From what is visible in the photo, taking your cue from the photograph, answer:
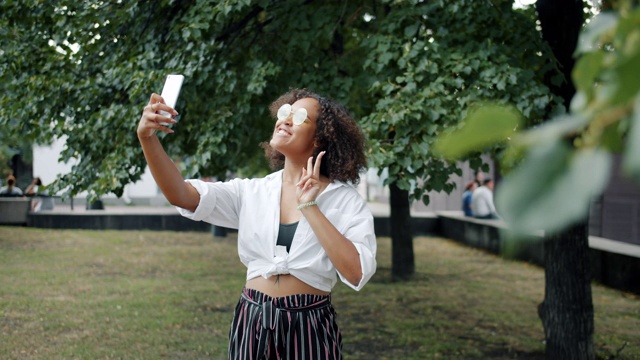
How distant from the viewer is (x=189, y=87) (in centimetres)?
594

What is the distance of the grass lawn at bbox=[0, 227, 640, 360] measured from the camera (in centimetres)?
741

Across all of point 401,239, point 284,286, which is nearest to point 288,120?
point 284,286

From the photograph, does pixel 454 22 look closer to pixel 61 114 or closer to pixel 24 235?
pixel 61 114

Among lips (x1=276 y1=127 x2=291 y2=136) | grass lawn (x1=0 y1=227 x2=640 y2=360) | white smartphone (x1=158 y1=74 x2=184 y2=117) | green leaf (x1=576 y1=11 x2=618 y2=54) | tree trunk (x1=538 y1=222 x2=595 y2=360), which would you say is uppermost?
white smartphone (x1=158 y1=74 x2=184 y2=117)

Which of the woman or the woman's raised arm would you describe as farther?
the woman

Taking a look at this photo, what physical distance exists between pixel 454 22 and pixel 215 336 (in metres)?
4.16

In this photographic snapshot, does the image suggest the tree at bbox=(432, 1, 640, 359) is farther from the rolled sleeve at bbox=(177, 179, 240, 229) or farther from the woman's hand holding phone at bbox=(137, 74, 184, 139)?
the rolled sleeve at bbox=(177, 179, 240, 229)

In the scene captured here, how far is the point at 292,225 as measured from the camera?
303cm

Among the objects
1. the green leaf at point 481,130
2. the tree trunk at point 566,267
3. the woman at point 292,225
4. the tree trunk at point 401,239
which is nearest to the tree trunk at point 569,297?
the tree trunk at point 566,267

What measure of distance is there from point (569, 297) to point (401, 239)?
577 cm

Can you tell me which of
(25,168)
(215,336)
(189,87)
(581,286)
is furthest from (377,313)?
(25,168)

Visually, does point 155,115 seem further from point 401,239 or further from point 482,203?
point 482,203

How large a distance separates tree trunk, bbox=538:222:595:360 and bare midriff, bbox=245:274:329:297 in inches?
138

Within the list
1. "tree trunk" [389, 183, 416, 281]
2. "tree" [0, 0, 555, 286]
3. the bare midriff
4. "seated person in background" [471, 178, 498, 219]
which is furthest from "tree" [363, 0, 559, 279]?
"seated person in background" [471, 178, 498, 219]
